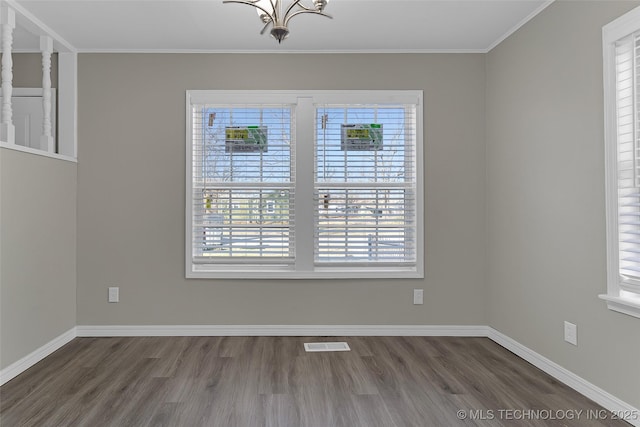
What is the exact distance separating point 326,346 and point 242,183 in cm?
166

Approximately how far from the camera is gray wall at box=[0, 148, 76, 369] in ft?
9.05

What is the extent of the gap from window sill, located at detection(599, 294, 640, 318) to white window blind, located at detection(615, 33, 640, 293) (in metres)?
0.09

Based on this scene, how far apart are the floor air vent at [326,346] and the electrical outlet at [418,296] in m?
0.79

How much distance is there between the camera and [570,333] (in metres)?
2.66

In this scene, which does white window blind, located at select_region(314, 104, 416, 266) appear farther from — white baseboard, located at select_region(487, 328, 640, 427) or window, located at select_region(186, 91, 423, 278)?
white baseboard, located at select_region(487, 328, 640, 427)

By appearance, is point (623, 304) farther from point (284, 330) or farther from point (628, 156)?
point (284, 330)

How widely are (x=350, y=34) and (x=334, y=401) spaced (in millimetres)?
2828

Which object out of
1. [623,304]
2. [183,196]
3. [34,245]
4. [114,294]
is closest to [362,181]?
[183,196]

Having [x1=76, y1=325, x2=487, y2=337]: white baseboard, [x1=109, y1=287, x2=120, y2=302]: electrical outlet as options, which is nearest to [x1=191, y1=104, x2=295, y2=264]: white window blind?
[x1=76, y1=325, x2=487, y2=337]: white baseboard

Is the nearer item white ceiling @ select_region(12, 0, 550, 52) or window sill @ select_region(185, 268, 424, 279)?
white ceiling @ select_region(12, 0, 550, 52)

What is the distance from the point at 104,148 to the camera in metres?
3.70

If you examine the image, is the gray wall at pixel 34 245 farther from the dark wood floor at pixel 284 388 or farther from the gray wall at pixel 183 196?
the dark wood floor at pixel 284 388

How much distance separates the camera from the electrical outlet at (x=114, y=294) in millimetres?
3688

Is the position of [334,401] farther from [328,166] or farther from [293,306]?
[328,166]
